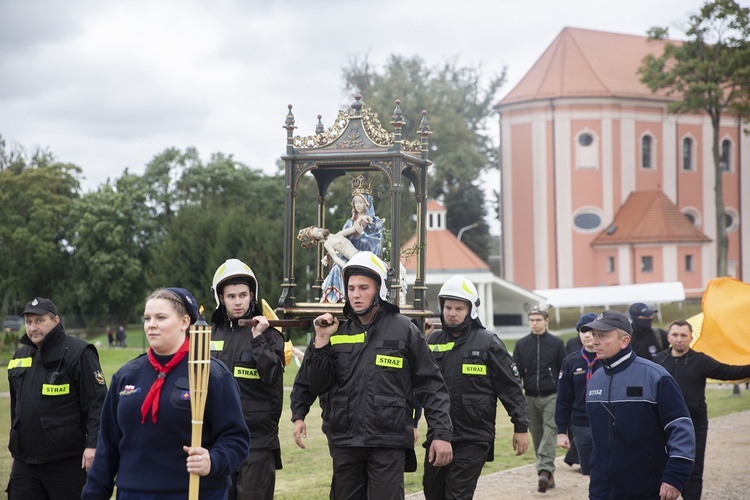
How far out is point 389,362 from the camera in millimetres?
6598

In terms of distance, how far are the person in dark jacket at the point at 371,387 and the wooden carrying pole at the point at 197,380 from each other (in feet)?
6.22

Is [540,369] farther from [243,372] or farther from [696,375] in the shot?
[243,372]

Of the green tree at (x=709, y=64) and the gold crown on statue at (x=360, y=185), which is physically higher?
the green tree at (x=709, y=64)

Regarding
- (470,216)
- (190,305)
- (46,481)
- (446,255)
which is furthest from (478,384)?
(470,216)

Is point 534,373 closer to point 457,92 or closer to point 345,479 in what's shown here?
point 345,479

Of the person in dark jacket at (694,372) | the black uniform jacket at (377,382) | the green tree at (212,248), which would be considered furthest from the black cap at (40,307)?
the green tree at (212,248)

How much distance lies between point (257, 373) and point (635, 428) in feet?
8.27

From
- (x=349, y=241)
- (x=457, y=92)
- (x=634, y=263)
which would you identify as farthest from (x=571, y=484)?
(x=457, y=92)

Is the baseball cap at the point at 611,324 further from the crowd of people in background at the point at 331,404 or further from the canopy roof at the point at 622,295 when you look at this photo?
the canopy roof at the point at 622,295

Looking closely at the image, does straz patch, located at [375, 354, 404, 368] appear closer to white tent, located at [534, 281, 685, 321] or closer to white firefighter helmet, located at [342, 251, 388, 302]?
white firefighter helmet, located at [342, 251, 388, 302]

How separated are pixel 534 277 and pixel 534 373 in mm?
47398

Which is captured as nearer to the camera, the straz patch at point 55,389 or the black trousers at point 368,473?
the black trousers at point 368,473

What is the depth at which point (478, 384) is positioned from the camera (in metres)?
8.19

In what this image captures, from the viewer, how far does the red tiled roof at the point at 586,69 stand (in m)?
59.0
